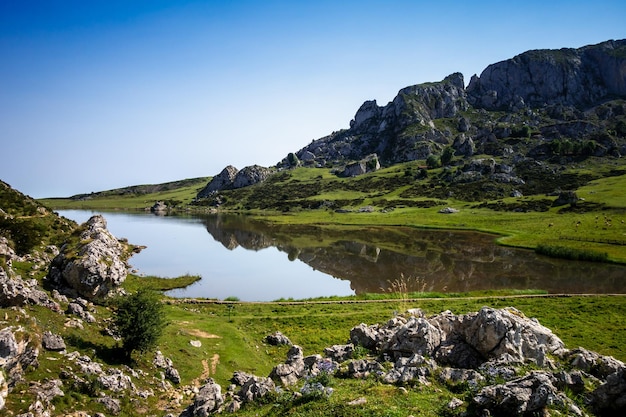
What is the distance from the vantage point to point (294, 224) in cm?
13762

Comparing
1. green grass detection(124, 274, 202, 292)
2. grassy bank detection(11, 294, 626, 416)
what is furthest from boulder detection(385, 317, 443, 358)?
green grass detection(124, 274, 202, 292)

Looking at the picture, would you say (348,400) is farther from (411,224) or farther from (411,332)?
(411,224)

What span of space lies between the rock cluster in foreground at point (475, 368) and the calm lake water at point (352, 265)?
16732 millimetres

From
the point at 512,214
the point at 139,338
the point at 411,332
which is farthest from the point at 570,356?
the point at 512,214

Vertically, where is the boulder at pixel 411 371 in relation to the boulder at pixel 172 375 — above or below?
above

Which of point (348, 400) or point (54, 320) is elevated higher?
point (54, 320)

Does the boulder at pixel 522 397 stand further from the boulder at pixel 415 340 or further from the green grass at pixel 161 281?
the green grass at pixel 161 281

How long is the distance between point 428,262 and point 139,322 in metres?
60.0

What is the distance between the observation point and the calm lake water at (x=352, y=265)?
181 feet

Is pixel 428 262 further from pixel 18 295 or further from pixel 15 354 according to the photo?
pixel 15 354

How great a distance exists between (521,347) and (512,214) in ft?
373

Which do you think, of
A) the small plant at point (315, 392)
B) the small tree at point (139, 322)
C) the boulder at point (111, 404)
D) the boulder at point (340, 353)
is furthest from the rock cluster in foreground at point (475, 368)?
the small tree at point (139, 322)

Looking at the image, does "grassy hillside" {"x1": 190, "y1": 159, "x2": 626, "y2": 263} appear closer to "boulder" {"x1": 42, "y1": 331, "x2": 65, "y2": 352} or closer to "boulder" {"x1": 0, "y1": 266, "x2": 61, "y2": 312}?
"boulder" {"x1": 42, "y1": 331, "x2": 65, "y2": 352}

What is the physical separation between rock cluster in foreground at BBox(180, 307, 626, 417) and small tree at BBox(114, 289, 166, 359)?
5.48 meters
